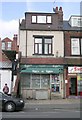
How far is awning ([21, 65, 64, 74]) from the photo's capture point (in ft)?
95.5

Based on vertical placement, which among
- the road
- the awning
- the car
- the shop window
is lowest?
the road

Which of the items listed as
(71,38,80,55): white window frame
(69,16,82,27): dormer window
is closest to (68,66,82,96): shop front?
(71,38,80,55): white window frame

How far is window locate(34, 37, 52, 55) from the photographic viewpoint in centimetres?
3006

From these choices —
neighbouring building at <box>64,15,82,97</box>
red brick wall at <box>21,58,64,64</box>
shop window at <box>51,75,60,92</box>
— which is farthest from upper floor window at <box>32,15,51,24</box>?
shop window at <box>51,75,60,92</box>

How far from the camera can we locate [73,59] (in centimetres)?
3006

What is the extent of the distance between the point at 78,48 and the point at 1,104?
44.2 ft

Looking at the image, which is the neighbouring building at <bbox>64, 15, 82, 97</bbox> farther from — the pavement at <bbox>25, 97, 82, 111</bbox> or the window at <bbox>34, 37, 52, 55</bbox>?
the window at <bbox>34, 37, 52, 55</bbox>

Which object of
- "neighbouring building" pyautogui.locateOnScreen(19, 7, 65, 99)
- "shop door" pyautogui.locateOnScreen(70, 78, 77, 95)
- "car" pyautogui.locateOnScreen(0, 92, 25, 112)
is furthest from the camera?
"shop door" pyautogui.locateOnScreen(70, 78, 77, 95)

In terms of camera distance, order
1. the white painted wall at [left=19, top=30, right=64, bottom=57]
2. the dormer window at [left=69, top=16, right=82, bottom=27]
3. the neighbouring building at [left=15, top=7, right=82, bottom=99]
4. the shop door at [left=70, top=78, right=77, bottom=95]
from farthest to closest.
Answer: the dormer window at [left=69, top=16, right=82, bottom=27] < the shop door at [left=70, top=78, right=77, bottom=95] < the white painted wall at [left=19, top=30, right=64, bottom=57] < the neighbouring building at [left=15, top=7, right=82, bottom=99]

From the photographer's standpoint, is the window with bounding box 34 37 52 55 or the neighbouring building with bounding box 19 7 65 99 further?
the window with bounding box 34 37 52 55

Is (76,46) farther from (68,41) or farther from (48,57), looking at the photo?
(48,57)

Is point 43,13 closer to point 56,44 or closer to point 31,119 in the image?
point 56,44

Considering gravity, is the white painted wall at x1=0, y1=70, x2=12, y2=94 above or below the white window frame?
below

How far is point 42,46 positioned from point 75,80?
15.3 ft
